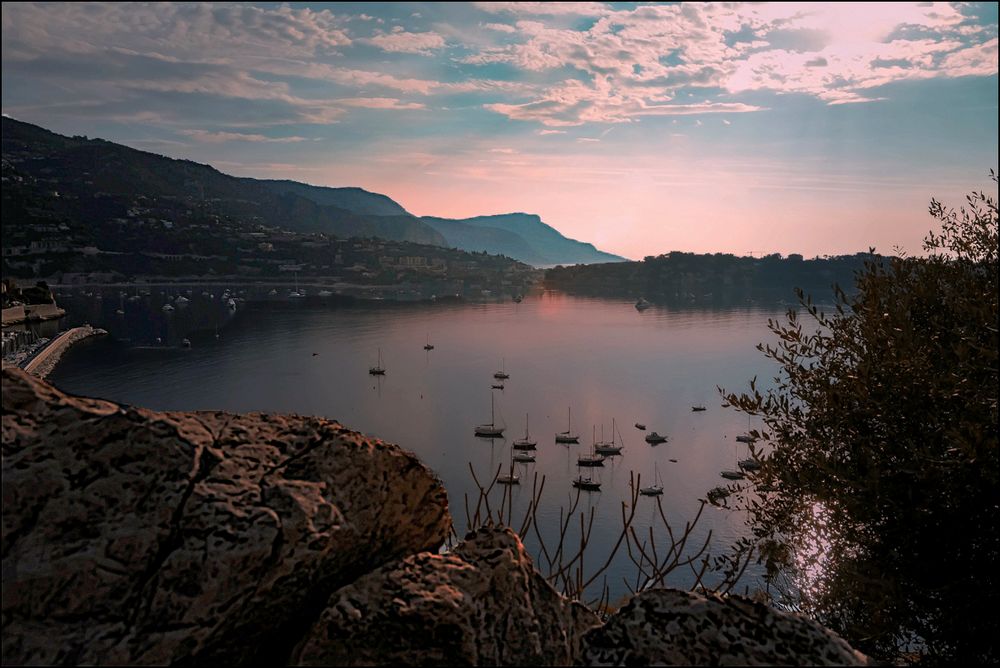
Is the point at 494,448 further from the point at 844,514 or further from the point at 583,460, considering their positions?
the point at 844,514

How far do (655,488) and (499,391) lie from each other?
94.9ft

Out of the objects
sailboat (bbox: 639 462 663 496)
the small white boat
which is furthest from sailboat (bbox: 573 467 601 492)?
the small white boat

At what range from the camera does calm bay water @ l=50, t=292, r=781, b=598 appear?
4566 centimetres

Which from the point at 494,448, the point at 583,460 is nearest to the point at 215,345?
the point at 494,448

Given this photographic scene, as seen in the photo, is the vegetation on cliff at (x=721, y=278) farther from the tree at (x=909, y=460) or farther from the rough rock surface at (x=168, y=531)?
the rough rock surface at (x=168, y=531)

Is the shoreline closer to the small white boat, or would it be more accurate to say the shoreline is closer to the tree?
the small white boat

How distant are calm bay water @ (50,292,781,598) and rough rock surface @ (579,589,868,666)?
22710 mm

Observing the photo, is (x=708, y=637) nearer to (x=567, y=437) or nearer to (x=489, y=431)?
(x=567, y=437)

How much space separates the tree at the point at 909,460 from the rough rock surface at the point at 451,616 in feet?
10.6

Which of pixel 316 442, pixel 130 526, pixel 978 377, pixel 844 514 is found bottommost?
pixel 844 514

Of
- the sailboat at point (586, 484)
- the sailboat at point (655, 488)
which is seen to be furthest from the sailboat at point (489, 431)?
the sailboat at point (655, 488)

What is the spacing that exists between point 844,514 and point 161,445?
19.5ft

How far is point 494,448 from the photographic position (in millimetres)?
52625

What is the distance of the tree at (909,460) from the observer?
5.40 m
